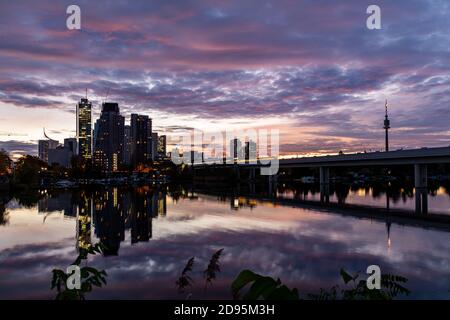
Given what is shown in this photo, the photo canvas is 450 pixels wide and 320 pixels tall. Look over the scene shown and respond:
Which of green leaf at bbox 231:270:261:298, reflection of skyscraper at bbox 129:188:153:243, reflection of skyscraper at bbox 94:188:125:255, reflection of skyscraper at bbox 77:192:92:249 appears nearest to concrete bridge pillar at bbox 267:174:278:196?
reflection of skyscraper at bbox 129:188:153:243

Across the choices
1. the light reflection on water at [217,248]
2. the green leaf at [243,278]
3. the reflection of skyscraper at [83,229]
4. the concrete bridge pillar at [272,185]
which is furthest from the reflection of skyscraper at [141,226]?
the concrete bridge pillar at [272,185]

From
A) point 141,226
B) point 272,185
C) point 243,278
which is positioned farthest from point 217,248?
point 272,185

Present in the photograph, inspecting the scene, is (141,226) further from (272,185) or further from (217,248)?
(272,185)

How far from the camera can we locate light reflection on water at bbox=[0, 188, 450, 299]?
18312 mm

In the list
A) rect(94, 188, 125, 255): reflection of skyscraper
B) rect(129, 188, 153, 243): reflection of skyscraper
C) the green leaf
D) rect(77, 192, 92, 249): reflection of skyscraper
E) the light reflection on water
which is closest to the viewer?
Answer: the green leaf

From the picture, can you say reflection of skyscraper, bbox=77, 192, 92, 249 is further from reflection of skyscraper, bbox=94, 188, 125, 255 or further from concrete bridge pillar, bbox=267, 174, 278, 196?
concrete bridge pillar, bbox=267, 174, 278, 196

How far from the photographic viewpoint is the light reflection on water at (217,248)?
18312 millimetres

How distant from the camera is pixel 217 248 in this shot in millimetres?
27250
